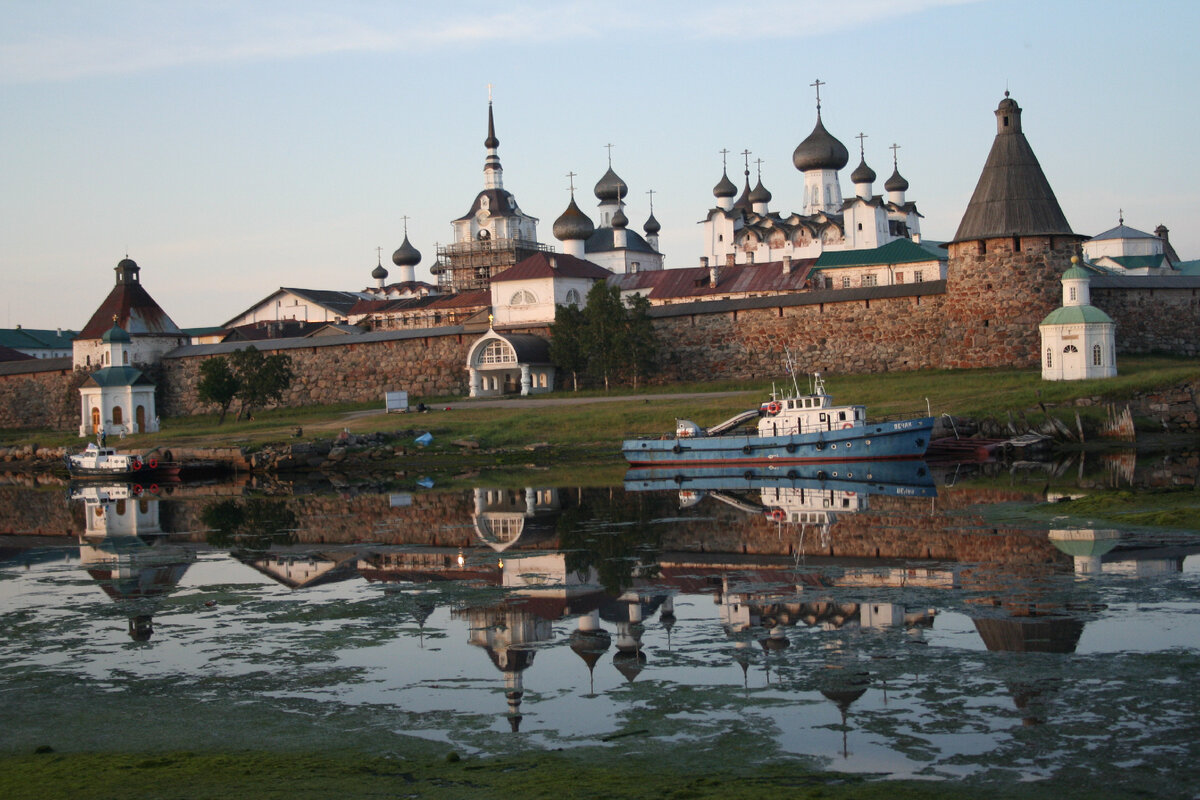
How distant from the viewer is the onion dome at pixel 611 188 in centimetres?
7150

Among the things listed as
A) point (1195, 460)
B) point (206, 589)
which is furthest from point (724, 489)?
point (206, 589)

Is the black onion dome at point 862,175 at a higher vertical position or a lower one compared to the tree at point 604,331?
higher

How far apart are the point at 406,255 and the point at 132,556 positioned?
63.5 meters

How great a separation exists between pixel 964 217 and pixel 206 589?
25.3 metres

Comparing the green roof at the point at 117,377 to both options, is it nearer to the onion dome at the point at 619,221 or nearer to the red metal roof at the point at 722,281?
the red metal roof at the point at 722,281

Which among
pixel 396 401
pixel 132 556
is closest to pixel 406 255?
pixel 396 401

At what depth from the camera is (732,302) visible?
39.1 meters

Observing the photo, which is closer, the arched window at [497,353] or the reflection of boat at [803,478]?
the reflection of boat at [803,478]

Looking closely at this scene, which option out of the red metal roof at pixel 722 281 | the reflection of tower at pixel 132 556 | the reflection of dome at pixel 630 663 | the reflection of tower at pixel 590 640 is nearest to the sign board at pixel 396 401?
the reflection of tower at pixel 132 556

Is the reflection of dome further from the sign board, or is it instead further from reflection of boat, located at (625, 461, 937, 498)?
the sign board

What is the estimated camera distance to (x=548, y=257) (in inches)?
1886

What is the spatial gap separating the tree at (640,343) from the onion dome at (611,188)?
107ft

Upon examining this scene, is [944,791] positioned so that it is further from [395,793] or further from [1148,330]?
[1148,330]

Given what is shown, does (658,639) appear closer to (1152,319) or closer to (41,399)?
(1152,319)
